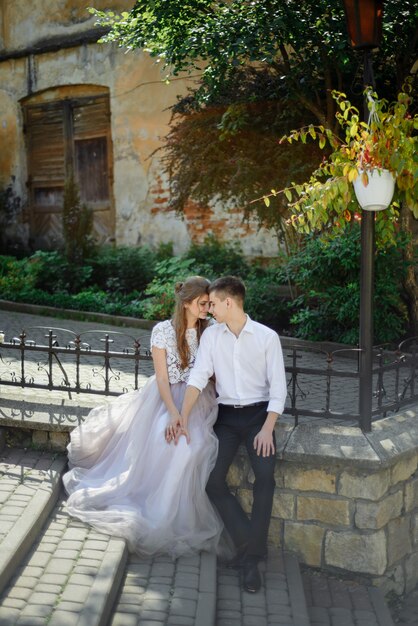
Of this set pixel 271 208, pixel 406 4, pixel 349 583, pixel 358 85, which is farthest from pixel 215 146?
pixel 349 583

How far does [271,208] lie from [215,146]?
1115 millimetres

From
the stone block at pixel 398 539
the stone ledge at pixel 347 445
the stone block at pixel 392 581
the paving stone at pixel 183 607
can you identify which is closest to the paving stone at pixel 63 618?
the paving stone at pixel 183 607

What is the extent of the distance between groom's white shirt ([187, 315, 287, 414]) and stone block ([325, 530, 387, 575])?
0.97 metres

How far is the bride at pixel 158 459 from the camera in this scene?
14.5ft

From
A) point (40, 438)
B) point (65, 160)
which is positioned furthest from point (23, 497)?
point (65, 160)

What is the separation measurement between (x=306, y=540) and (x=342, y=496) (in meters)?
0.38

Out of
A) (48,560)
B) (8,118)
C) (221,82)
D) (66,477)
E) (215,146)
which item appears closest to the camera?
(48,560)

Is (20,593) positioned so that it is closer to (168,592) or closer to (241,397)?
(168,592)

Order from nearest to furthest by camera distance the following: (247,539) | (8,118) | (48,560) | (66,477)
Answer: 1. (48,560)
2. (247,539)
3. (66,477)
4. (8,118)

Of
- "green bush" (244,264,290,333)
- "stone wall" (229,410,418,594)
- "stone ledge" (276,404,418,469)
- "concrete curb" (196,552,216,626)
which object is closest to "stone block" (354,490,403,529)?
"stone wall" (229,410,418,594)

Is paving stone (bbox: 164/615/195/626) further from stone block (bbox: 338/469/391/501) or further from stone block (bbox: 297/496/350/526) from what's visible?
stone block (bbox: 338/469/391/501)

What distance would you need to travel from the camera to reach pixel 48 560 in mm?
4117

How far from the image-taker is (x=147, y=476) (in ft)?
15.3

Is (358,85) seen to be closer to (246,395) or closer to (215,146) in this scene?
(215,146)
